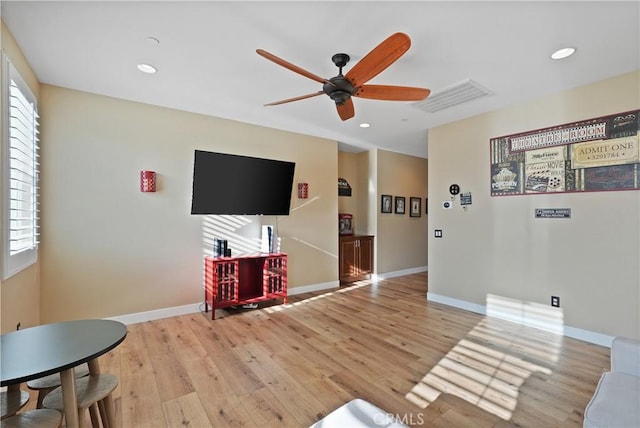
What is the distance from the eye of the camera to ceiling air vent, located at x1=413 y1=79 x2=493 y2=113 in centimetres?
305

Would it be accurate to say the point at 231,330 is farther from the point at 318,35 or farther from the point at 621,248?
the point at 621,248

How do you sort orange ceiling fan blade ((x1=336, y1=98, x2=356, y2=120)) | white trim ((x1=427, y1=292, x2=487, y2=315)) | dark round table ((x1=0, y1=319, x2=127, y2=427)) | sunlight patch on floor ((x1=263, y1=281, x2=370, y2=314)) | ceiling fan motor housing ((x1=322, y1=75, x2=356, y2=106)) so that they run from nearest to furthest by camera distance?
dark round table ((x1=0, y1=319, x2=127, y2=427)) → ceiling fan motor housing ((x1=322, y1=75, x2=356, y2=106)) → orange ceiling fan blade ((x1=336, y1=98, x2=356, y2=120)) → white trim ((x1=427, y1=292, x2=487, y2=315)) → sunlight patch on floor ((x1=263, y1=281, x2=370, y2=314))

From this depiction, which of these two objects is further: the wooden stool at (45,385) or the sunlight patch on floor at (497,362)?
the sunlight patch on floor at (497,362)

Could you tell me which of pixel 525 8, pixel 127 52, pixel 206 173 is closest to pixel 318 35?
pixel 525 8

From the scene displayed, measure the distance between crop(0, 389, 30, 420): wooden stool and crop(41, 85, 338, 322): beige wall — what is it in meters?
Result: 2.17

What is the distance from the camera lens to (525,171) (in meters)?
3.49

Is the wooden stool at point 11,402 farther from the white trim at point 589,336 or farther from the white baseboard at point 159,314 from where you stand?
the white trim at point 589,336

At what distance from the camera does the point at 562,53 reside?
8.00 feet

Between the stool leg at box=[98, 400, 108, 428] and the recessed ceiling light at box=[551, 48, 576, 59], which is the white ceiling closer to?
the recessed ceiling light at box=[551, 48, 576, 59]

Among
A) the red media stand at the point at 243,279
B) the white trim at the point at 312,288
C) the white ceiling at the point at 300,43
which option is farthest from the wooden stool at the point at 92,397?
the white trim at the point at 312,288

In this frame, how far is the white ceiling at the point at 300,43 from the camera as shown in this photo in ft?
6.37

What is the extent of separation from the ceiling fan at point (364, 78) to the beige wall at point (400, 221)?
3.48 m

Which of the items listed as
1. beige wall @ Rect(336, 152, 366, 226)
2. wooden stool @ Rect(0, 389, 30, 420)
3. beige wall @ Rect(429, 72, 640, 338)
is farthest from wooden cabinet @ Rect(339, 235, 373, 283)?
wooden stool @ Rect(0, 389, 30, 420)

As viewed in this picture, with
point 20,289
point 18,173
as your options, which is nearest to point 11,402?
point 20,289
